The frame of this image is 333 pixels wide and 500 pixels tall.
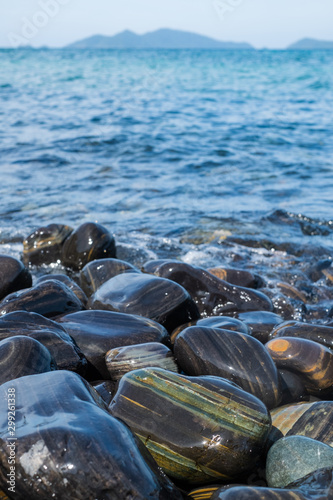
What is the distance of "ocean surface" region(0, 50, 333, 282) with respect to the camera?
7539 millimetres

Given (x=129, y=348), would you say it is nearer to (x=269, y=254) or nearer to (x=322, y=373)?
(x=322, y=373)

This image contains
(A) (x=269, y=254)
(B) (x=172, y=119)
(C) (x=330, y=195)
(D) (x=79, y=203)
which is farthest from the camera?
(B) (x=172, y=119)

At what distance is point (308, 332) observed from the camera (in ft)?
13.4

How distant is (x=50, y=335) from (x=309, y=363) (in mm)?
1723

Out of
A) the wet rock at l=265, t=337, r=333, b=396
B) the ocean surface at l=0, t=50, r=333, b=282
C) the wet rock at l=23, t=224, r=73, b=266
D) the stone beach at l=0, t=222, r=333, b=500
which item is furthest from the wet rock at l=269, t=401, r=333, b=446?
the wet rock at l=23, t=224, r=73, b=266

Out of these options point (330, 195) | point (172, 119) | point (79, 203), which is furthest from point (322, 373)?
point (172, 119)

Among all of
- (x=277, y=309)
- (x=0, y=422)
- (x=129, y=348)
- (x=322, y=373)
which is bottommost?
(x=277, y=309)

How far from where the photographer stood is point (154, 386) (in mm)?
2555

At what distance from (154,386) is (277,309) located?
3.06 meters

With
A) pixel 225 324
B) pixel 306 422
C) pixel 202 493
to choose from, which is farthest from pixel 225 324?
pixel 202 493

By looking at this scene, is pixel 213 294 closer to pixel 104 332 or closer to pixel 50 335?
pixel 104 332

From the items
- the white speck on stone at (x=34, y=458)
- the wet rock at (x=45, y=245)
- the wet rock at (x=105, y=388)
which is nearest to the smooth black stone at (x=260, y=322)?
the wet rock at (x=105, y=388)

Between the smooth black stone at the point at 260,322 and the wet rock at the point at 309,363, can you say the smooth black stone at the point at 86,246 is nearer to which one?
the smooth black stone at the point at 260,322

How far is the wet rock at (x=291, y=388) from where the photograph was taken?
3.38m
